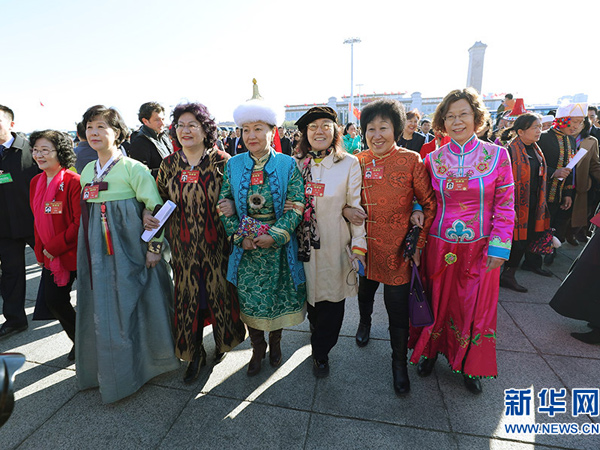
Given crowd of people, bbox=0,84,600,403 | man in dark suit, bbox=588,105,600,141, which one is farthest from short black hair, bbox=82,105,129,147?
man in dark suit, bbox=588,105,600,141

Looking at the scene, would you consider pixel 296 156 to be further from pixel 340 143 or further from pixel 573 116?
pixel 573 116

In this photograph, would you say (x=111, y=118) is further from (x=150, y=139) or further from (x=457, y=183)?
(x=457, y=183)

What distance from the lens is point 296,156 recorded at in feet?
8.00

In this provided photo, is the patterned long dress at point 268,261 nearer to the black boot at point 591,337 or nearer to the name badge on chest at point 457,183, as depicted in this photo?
the name badge on chest at point 457,183

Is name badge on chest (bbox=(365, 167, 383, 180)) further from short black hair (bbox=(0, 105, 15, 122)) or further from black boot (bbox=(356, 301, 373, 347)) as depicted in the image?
short black hair (bbox=(0, 105, 15, 122))

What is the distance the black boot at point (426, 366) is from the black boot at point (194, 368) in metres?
1.70

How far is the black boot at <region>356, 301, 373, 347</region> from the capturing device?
2.81 m

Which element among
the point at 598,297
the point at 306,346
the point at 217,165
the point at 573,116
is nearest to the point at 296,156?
the point at 217,165

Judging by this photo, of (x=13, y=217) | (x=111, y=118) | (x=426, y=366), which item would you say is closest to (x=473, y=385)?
(x=426, y=366)

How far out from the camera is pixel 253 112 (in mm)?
2096

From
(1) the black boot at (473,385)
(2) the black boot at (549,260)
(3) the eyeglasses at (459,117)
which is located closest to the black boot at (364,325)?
(1) the black boot at (473,385)

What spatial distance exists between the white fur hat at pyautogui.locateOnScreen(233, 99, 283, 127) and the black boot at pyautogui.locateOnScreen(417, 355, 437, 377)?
2.13 meters

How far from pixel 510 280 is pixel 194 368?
146 inches

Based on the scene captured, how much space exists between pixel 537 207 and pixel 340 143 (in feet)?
9.76
